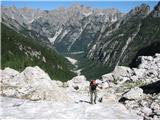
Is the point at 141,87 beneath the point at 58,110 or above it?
above

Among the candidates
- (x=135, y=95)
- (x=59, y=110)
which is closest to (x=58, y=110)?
(x=59, y=110)

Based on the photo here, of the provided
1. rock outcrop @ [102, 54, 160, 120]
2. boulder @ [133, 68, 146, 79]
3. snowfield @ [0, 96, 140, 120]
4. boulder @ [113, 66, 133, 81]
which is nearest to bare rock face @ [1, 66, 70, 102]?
snowfield @ [0, 96, 140, 120]


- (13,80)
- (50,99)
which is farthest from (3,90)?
(50,99)

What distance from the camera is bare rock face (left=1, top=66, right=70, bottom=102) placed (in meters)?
54.8

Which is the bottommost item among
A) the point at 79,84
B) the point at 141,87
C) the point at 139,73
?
the point at 141,87

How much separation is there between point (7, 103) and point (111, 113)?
45.5 ft

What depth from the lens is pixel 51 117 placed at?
4419 centimetres

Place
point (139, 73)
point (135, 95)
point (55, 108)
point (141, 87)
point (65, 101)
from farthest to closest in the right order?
1. point (139, 73)
2. point (141, 87)
3. point (135, 95)
4. point (65, 101)
5. point (55, 108)

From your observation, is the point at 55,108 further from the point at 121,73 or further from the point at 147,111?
the point at 121,73

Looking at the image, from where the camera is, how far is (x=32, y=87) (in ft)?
193

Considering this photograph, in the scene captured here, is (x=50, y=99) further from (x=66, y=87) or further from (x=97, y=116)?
(x=66, y=87)

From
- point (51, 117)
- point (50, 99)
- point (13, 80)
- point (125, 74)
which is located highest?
point (125, 74)

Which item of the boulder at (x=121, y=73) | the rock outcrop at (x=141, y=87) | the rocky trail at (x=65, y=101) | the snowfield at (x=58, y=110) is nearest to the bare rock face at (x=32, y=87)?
the rocky trail at (x=65, y=101)

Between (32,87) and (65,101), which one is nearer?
(65,101)
